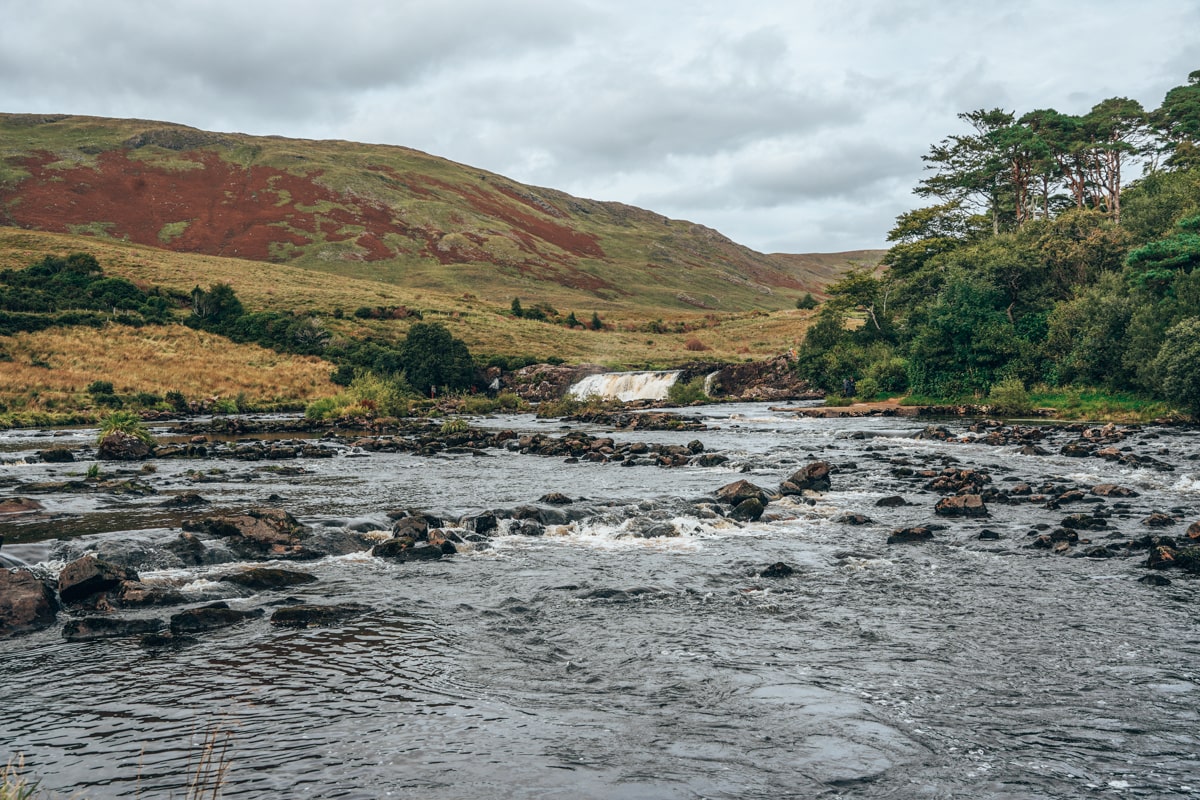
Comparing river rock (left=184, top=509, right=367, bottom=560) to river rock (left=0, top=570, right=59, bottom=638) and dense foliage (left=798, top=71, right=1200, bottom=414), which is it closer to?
river rock (left=0, top=570, right=59, bottom=638)

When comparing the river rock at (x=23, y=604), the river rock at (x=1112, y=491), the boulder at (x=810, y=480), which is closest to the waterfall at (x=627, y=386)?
the boulder at (x=810, y=480)

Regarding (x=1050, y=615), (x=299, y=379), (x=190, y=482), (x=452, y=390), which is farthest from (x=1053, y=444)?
(x=299, y=379)

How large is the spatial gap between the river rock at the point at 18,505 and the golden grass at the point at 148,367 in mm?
39773

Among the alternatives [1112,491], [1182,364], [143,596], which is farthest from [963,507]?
[1182,364]

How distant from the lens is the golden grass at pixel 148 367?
54.9 m

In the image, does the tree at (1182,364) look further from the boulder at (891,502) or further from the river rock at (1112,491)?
the boulder at (891,502)

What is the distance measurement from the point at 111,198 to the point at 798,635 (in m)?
168

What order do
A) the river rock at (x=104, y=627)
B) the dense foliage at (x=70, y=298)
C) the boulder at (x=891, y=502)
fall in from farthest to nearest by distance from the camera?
the dense foliage at (x=70, y=298) → the boulder at (x=891, y=502) → the river rock at (x=104, y=627)

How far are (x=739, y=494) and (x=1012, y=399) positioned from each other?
32.0m

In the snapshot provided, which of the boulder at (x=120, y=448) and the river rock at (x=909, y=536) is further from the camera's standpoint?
the boulder at (x=120, y=448)

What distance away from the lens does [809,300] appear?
133m

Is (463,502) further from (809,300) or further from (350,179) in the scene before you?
(350,179)

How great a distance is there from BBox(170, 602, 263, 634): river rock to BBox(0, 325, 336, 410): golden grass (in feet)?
168

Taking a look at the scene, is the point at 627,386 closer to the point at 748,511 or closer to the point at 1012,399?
the point at 1012,399
